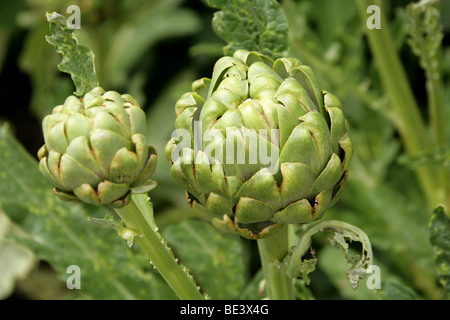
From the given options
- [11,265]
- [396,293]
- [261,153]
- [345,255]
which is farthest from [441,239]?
[11,265]

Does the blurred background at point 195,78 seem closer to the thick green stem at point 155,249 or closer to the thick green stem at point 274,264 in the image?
the thick green stem at point 274,264

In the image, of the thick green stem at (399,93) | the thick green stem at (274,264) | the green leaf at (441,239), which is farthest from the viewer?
the thick green stem at (399,93)

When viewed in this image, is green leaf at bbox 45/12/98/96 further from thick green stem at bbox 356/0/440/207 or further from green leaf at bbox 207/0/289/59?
thick green stem at bbox 356/0/440/207

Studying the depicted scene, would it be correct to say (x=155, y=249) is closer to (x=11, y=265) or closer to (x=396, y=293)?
(x=396, y=293)

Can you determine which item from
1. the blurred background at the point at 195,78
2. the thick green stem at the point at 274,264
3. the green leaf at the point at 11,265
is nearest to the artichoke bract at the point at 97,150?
the thick green stem at the point at 274,264

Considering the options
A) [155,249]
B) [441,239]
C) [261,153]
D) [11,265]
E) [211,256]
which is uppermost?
[261,153]

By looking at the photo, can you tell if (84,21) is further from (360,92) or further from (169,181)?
(360,92)
